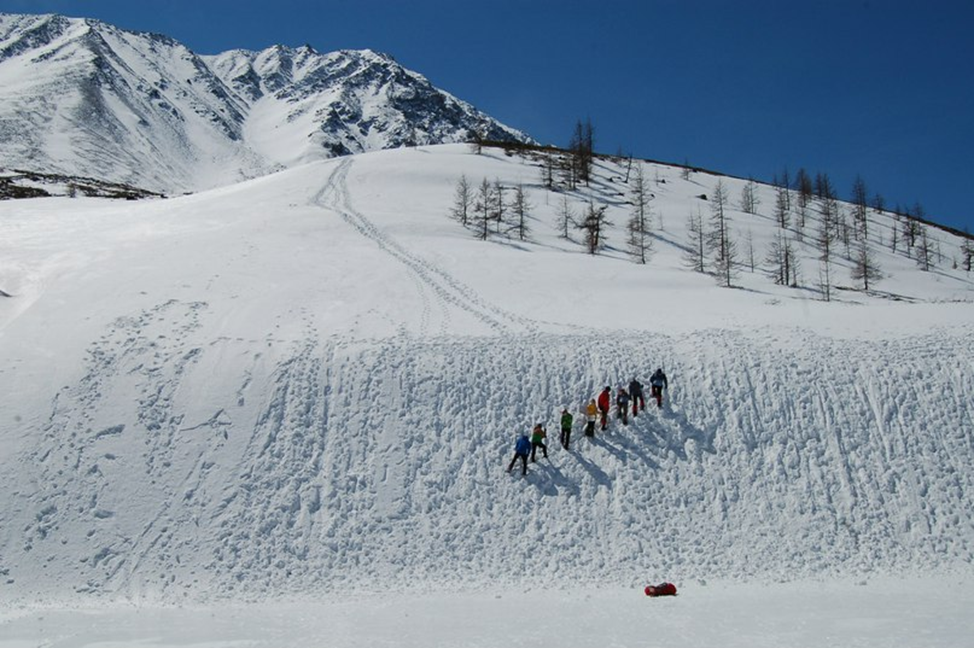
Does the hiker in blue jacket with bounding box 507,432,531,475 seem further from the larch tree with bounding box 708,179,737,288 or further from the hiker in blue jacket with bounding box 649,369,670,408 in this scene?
the larch tree with bounding box 708,179,737,288

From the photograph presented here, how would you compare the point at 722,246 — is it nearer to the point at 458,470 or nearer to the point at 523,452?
the point at 523,452

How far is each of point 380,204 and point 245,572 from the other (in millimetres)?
49564

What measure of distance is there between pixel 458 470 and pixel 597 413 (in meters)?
5.68

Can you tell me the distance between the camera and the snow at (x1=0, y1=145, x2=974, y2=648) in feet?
53.1

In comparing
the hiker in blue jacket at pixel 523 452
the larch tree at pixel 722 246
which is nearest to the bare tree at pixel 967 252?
the larch tree at pixel 722 246

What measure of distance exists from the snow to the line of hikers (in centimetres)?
A: 47

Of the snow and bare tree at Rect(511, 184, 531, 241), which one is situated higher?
bare tree at Rect(511, 184, 531, 241)

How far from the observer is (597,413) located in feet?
79.6

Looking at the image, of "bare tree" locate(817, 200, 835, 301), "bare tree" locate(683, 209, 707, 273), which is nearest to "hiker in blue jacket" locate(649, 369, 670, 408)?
"bare tree" locate(817, 200, 835, 301)

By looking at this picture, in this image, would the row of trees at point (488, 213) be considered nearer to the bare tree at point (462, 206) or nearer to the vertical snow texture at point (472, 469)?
the bare tree at point (462, 206)

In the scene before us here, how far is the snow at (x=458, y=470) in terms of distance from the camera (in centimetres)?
1617

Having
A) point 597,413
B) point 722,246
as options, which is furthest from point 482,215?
point 597,413

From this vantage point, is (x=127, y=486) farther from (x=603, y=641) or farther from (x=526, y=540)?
(x=603, y=641)

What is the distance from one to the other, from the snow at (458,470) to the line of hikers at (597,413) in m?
0.47
